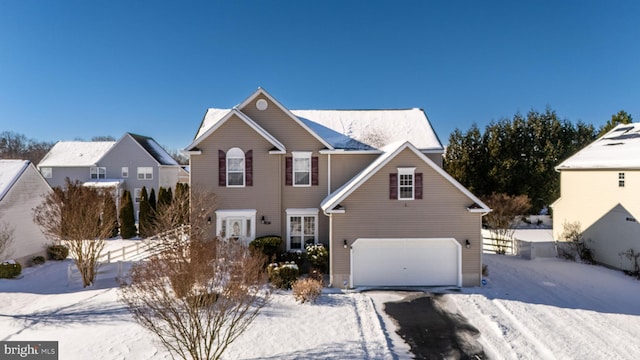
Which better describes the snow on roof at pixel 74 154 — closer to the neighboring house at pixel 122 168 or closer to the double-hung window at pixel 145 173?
the neighboring house at pixel 122 168

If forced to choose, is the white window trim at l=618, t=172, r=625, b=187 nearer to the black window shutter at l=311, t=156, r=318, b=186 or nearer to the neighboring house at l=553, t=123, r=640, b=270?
the neighboring house at l=553, t=123, r=640, b=270

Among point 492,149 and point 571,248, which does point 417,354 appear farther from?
point 492,149

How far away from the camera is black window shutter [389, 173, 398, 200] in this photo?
14.4 m

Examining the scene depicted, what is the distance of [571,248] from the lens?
19891 mm

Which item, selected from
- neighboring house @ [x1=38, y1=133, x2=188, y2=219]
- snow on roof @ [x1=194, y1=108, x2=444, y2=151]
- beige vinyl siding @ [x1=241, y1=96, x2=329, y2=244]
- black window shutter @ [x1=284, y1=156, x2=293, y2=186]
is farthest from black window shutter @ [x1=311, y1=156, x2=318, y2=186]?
neighboring house @ [x1=38, y1=133, x2=188, y2=219]

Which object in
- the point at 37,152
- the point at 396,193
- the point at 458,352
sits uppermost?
the point at 37,152

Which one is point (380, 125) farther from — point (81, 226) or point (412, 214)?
point (81, 226)

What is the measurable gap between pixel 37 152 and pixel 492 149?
91035mm

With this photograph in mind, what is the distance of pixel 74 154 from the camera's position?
3816cm

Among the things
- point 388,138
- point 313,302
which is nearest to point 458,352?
point 313,302

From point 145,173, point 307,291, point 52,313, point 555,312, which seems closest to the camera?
point 555,312

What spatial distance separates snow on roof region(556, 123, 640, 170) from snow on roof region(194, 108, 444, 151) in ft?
32.8

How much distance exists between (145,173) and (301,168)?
82.9 ft

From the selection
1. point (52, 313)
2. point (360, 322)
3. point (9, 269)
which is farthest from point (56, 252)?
point (360, 322)
